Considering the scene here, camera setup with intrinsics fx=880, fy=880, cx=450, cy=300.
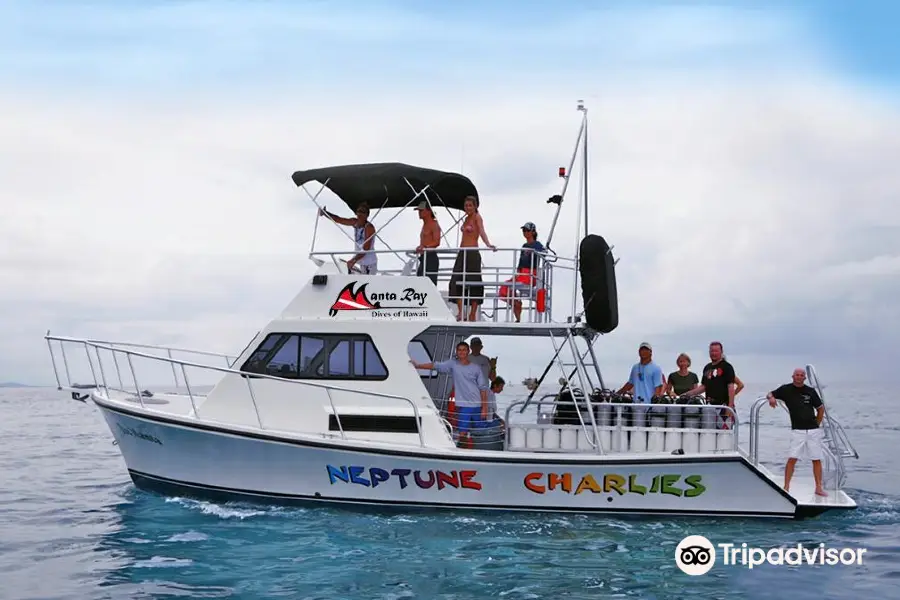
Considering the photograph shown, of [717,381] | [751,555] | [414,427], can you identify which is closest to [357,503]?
[414,427]

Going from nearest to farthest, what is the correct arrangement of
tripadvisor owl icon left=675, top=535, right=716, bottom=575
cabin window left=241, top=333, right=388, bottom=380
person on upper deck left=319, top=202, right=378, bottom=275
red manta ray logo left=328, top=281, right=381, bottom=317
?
1. tripadvisor owl icon left=675, top=535, right=716, bottom=575
2. cabin window left=241, top=333, right=388, bottom=380
3. red manta ray logo left=328, top=281, right=381, bottom=317
4. person on upper deck left=319, top=202, right=378, bottom=275

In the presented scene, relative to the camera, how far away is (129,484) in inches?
554

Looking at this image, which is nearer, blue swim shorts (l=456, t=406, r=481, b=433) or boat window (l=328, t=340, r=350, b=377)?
blue swim shorts (l=456, t=406, r=481, b=433)

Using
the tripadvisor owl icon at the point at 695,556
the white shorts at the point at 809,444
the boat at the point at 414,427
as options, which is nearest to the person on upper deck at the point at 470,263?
the boat at the point at 414,427

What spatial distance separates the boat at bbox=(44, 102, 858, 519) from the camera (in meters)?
9.70

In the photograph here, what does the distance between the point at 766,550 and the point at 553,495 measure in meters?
2.26

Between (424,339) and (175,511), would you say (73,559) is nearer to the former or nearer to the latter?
(175,511)

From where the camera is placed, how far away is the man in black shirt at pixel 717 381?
1029cm

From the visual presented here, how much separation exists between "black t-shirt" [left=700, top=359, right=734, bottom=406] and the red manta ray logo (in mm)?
4043

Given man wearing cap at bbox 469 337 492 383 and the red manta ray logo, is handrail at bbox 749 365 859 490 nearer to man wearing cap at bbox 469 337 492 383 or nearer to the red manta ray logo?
man wearing cap at bbox 469 337 492 383

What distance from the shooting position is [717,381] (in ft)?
34.0

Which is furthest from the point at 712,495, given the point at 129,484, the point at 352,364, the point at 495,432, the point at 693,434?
the point at 129,484

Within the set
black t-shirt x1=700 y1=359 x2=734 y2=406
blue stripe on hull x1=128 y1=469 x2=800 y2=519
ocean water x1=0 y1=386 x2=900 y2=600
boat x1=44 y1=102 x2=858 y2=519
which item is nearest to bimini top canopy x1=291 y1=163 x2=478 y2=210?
boat x1=44 y1=102 x2=858 y2=519

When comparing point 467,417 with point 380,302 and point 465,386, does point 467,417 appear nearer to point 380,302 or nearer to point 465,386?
point 465,386
